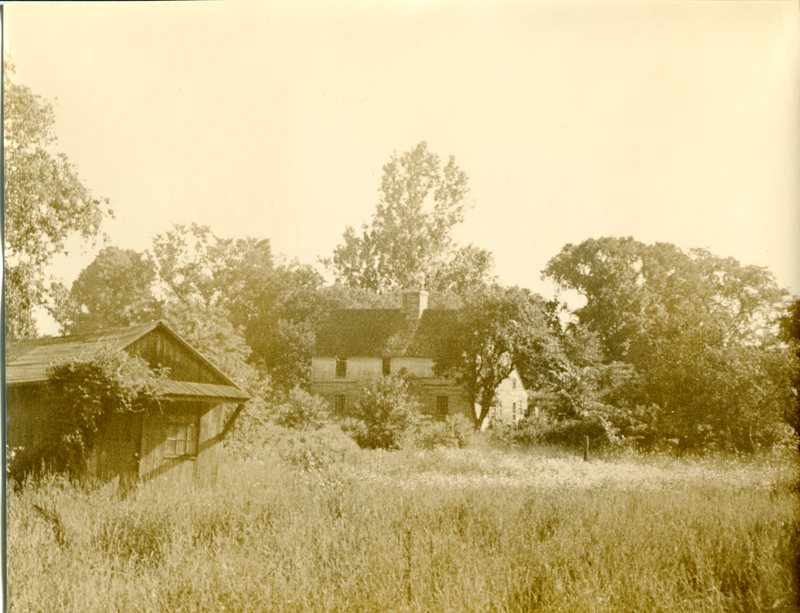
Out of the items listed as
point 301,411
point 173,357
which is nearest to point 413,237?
point 301,411

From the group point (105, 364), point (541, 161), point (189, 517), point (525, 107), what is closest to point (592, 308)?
point (541, 161)

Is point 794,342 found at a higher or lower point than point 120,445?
higher

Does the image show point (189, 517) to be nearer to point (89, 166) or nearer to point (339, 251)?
point (339, 251)

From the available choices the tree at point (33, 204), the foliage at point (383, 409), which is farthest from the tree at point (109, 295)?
the foliage at point (383, 409)

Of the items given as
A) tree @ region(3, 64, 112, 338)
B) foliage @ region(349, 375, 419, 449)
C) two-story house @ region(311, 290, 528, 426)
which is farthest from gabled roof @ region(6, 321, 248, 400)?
foliage @ region(349, 375, 419, 449)

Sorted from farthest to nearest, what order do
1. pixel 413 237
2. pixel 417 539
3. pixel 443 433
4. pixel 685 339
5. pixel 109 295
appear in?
pixel 443 433 → pixel 413 237 → pixel 109 295 → pixel 685 339 → pixel 417 539

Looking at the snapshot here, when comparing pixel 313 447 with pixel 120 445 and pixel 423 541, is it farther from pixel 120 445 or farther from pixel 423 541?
pixel 120 445

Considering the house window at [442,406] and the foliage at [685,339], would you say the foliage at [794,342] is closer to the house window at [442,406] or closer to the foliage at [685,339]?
the foliage at [685,339]
